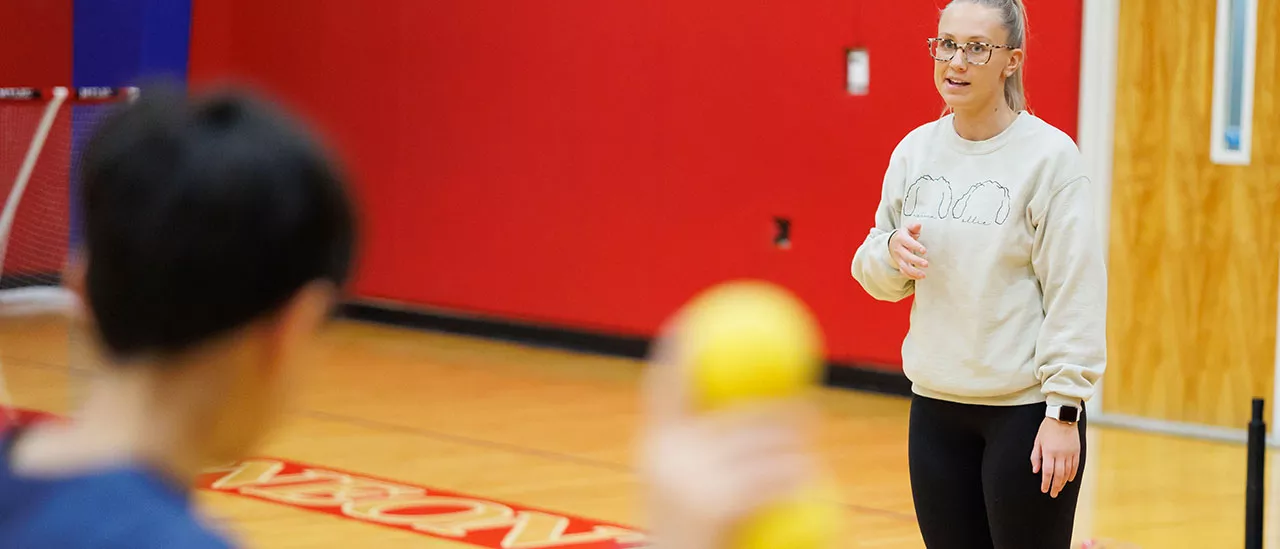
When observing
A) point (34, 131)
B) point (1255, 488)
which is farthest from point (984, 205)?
point (34, 131)

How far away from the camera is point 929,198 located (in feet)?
11.1

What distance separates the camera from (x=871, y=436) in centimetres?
730

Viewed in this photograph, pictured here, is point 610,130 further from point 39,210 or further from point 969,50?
point 969,50

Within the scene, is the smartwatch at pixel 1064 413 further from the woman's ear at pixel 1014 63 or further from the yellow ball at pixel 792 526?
the yellow ball at pixel 792 526

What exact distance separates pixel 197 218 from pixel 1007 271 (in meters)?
2.41

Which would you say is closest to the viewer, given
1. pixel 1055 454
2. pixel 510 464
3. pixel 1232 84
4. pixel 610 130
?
pixel 1055 454

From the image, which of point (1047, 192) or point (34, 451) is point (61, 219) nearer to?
point (1047, 192)

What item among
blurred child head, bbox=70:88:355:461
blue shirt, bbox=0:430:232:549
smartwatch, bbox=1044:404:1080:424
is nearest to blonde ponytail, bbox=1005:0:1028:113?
smartwatch, bbox=1044:404:1080:424

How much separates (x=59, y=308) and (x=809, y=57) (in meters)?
4.66

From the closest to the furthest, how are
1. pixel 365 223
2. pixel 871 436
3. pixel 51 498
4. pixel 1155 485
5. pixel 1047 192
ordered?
pixel 51 498
pixel 365 223
pixel 1047 192
pixel 1155 485
pixel 871 436

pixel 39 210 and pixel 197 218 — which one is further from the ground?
pixel 197 218

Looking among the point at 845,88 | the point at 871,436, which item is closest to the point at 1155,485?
the point at 871,436

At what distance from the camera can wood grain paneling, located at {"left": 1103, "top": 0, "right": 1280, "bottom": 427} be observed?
7.20m

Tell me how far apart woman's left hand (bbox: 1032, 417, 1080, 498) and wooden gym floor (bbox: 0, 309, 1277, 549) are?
5.96 ft
